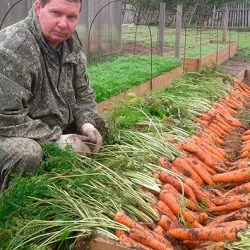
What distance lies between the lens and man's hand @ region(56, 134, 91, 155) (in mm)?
3390

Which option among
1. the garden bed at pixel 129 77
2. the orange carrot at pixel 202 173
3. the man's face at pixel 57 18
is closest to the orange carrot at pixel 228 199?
the orange carrot at pixel 202 173

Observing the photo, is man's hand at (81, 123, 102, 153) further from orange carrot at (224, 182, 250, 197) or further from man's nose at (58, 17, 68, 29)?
orange carrot at (224, 182, 250, 197)

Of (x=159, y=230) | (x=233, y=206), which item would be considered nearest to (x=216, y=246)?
(x=159, y=230)

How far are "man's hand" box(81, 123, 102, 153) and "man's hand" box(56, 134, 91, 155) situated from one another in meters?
0.07

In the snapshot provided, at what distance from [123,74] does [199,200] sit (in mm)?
→ 3551

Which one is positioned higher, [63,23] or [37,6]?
[37,6]

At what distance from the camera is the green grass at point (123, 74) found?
5833 millimetres

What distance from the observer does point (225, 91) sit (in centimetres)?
746

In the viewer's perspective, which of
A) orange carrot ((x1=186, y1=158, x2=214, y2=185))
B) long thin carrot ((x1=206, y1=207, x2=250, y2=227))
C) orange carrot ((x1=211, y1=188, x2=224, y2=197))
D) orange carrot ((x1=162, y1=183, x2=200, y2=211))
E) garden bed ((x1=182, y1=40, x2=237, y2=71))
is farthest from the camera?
garden bed ((x1=182, y1=40, x2=237, y2=71))

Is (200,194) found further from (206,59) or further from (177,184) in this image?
(206,59)

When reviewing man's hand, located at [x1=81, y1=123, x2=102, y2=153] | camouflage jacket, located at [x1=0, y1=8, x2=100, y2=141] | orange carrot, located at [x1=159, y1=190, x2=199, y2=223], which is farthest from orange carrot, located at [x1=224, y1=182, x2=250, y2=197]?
camouflage jacket, located at [x1=0, y1=8, x2=100, y2=141]

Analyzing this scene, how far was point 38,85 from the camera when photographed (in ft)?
11.1

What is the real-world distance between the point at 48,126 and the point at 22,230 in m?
1.04

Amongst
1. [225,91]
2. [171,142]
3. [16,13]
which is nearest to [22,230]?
[171,142]
